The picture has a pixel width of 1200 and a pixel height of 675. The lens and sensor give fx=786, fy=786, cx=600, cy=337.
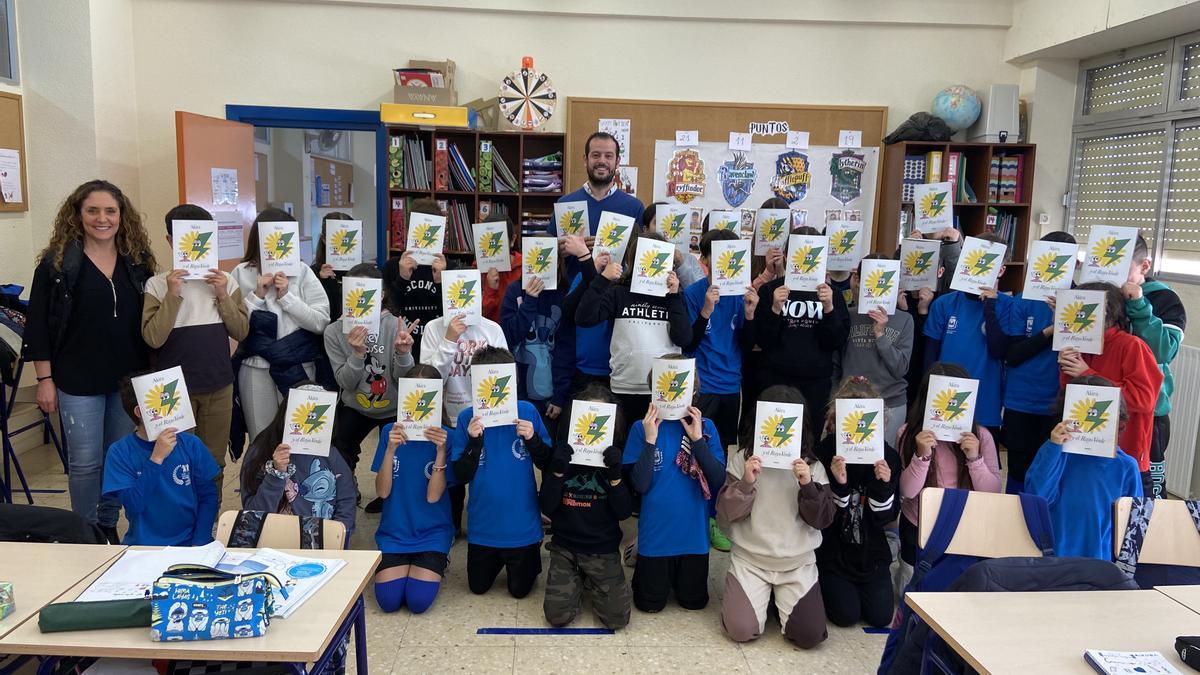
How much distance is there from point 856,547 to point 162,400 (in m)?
2.49

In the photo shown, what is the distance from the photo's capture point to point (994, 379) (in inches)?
137

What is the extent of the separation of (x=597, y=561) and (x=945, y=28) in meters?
4.86

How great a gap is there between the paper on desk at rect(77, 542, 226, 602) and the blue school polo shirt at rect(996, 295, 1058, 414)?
10.3 feet

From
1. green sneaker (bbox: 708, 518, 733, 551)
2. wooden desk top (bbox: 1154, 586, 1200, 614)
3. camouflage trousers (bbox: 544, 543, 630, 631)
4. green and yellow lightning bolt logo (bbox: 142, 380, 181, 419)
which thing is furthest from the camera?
green sneaker (bbox: 708, 518, 733, 551)

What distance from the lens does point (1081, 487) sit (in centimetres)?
274

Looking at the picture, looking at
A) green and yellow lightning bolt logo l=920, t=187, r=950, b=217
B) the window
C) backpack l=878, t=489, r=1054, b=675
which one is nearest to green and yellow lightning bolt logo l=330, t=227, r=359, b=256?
backpack l=878, t=489, r=1054, b=675

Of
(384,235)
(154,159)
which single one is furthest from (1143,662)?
(154,159)

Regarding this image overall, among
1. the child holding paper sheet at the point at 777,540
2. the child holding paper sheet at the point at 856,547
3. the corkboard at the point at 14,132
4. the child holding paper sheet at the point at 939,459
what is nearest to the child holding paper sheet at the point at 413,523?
the child holding paper sheet at the point at 777,540

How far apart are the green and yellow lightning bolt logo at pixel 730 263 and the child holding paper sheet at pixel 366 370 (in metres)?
1.34

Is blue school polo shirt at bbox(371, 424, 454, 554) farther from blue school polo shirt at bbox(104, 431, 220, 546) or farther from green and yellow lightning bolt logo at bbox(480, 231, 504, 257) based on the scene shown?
green and yellow lightning bolt logo at bbox(480, 231, 504, 257)

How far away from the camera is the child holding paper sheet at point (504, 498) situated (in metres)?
3.06

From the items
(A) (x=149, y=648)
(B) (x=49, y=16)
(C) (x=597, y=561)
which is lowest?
(C) (x=597, y=561)

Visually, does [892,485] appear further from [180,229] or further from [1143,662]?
[180,229]

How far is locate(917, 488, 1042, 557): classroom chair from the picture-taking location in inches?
93.2
